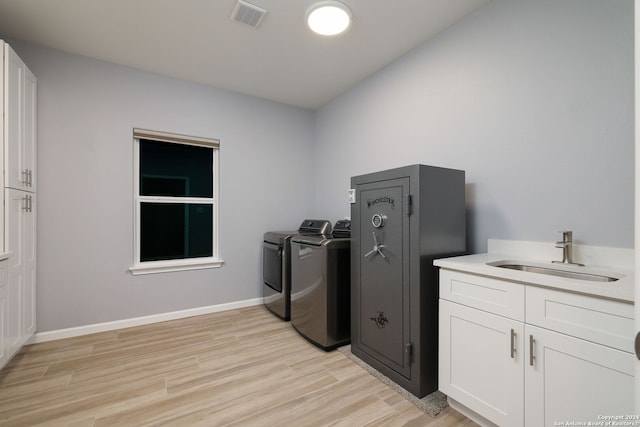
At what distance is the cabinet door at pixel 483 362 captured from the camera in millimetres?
1339

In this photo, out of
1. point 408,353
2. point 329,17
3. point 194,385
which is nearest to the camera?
point 408,353

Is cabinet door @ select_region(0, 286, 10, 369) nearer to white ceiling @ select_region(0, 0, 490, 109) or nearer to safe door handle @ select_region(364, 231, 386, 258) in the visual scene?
white ceiling @ select_region(0, 0, 490, 109)

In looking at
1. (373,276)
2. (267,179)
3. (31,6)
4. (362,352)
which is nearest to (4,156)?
(31,6)

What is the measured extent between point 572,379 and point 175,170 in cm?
365

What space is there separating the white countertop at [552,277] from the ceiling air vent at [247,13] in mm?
2179

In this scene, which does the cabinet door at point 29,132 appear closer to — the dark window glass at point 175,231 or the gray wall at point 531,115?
the dark window glass at point 175,231

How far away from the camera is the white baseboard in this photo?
8.39 ft

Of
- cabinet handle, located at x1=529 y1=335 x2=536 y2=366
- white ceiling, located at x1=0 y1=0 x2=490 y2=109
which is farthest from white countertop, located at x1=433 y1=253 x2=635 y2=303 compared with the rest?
white ceiling, located at x1=0 y1=0 x2=490 y2=109

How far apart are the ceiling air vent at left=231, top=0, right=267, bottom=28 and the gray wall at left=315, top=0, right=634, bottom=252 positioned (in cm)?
136

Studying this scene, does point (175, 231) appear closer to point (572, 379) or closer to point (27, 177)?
point (27, 177)

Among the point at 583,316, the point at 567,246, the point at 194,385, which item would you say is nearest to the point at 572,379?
the point at 583,316

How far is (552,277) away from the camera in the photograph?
120cm

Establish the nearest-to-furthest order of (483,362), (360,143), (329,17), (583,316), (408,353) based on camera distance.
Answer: (583,316) < (483,362) < (408,353) < (329,17) < (360,143)

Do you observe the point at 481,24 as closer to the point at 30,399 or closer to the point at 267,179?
the point at 267,179
